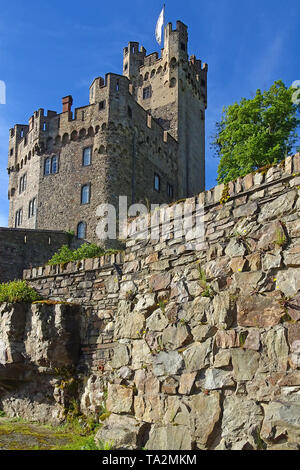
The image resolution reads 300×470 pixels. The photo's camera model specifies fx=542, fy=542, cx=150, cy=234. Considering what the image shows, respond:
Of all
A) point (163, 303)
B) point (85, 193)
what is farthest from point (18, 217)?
point (163, 303)

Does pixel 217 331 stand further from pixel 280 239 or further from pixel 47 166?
pixel 47 166

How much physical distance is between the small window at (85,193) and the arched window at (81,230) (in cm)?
152

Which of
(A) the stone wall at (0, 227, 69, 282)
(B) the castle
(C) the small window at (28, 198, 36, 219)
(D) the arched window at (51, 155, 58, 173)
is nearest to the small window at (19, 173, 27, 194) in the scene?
(B) the castle

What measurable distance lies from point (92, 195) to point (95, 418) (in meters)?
24.2

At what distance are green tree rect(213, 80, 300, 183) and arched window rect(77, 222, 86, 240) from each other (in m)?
10.0

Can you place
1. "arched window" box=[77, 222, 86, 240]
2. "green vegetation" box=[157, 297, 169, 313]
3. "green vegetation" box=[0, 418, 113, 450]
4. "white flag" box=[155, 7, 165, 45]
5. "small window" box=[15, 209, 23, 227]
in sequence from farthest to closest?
"white flag" box=[155, 7, 165, 45]
"small window" box=[15, 209, 23, 227]
"arched window" box=[77, 222, 86, 240]
"green vegetation" box=[157, 297, 169, 313]
"green vegetation" box=[0, 418, 113, 450]

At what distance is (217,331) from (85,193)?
27230mm

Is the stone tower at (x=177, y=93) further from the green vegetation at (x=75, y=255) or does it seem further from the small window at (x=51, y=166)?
the green vegetation at (x=75, y=255)

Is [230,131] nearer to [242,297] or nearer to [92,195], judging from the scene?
[92,195]

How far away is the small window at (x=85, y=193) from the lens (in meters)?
34.3

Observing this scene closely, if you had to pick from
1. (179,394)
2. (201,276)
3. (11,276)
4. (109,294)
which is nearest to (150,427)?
(179,394)

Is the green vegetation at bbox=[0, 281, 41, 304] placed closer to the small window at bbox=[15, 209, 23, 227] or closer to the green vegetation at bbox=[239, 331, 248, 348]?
the green vegetation at bbox=[239, 331, 248, 348]

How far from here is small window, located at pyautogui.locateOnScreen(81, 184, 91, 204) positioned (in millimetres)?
34312

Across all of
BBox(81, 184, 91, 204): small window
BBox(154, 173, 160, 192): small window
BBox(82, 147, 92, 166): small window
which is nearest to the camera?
BBox(81, 184, 91, 204): small window
